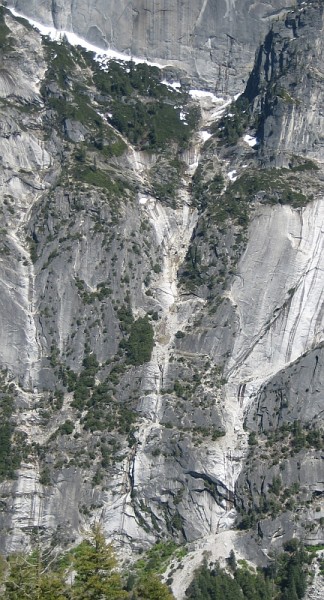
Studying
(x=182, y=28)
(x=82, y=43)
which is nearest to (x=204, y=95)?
(x=182, y=28)

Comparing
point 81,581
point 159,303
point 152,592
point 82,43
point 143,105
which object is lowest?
point 152,592

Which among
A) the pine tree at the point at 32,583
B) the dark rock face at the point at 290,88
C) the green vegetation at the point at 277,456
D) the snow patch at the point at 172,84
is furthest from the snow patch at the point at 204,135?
the pine tree at the point at 32,583

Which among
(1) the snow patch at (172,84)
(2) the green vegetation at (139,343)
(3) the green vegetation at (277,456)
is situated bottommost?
(3) the green vegetation at (277,456)

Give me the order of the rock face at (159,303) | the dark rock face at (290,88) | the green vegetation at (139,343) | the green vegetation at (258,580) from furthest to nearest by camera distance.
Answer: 1. the dark rock face at (290,88)
2. the green vegetation at (139,343)
3. the rock face at (159,303)
4. the green vegetation at (258,580)

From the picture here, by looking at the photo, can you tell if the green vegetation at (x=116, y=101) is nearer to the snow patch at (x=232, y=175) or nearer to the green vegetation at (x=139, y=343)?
the snow patch at (x=232, y=175)

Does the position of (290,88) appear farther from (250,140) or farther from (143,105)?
(143,105)

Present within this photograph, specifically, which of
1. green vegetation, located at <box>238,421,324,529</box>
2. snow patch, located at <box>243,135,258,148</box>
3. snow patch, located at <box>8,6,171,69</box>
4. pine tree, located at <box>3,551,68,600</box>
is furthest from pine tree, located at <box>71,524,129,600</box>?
snow patch, located at <box>8,6,171,69</box>

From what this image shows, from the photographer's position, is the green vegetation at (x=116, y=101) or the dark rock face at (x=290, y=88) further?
the green vegetation at (x=116, y=101)
